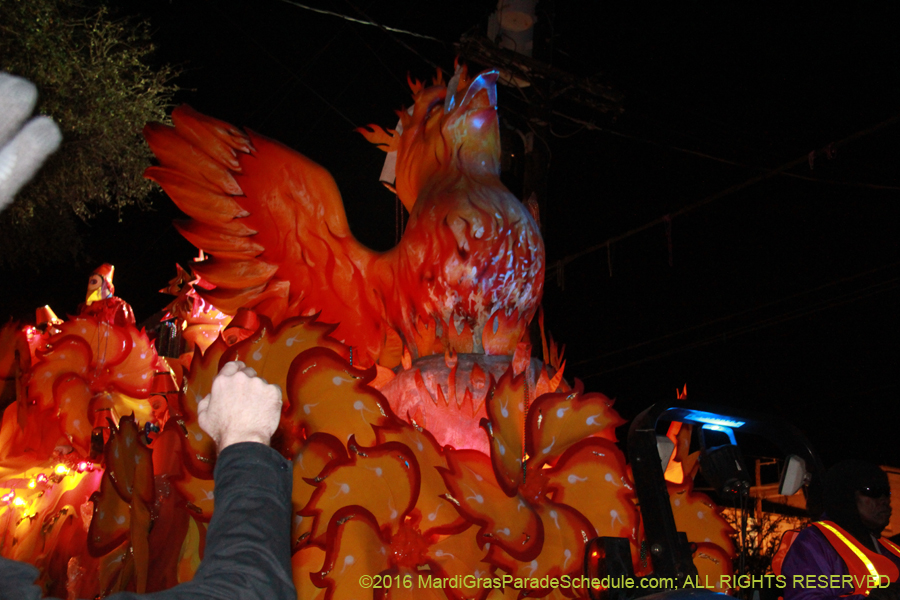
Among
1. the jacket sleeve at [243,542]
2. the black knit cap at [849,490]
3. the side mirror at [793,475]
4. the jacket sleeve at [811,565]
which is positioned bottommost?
the jacket sleeve at [811,565]

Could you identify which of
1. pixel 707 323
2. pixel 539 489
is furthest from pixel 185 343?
pixel 707 323

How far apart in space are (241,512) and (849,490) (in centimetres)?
277

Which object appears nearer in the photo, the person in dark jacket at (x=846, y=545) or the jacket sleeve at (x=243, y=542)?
the jacket sleeve at (x=243, y=542)

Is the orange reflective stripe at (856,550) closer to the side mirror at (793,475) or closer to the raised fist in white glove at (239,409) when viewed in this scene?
the side mirror at (793,475)

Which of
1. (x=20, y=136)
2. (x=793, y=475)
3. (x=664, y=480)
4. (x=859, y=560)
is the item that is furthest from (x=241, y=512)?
(x=20, y=136)

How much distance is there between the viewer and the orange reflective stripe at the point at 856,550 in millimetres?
3092

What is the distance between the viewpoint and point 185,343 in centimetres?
675

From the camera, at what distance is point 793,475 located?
9.12ft

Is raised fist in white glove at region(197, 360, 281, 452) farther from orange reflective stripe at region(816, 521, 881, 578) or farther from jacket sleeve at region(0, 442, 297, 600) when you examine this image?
orange reflective stripe at region(816, 521, 881, 578)

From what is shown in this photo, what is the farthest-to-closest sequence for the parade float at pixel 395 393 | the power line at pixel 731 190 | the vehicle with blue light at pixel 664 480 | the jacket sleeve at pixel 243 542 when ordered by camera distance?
the power line at pixel 731 190 < the parade float at pixel 395 393 < the vehicle with blue light at pixel 664 480 < the jacket sleeve at pixel 243 542

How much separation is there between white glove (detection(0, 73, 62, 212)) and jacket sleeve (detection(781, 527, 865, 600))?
10.1 ft

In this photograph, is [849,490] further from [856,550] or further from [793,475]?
[793,475]

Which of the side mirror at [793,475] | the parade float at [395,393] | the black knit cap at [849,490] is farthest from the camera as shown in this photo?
the parade float at [395,393]

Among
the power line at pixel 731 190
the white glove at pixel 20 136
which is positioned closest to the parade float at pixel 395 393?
the white glove at pixel 20 136
